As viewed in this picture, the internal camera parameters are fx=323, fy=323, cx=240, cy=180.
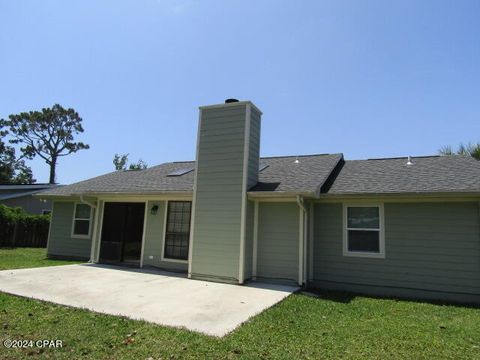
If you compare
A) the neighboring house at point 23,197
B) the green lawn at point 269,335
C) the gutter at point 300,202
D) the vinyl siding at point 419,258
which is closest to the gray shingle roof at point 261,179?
the gutter at point 300,202

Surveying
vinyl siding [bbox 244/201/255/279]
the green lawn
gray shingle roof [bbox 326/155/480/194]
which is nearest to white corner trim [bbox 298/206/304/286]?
gray shingle roof [bbox 326/155/480/194]

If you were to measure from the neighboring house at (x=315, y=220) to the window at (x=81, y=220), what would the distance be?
2.75 meters

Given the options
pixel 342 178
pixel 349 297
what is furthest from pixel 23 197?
pixel 349 297

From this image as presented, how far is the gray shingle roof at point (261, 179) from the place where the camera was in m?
8.77

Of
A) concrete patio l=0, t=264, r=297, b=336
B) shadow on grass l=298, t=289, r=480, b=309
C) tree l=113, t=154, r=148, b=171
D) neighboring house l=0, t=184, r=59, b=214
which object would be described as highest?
tree l=113, t=154, r=148, b=171

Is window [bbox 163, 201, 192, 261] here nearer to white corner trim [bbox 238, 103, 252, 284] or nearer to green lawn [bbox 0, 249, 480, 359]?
white corner trim [bbox 238, 103, 252, 284]

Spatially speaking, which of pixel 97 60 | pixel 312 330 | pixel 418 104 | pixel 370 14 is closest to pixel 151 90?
pixel 97 60

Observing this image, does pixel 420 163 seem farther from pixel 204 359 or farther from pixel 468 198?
pixel 204 359

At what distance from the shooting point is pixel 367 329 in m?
4.91

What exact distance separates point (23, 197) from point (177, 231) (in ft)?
55.1

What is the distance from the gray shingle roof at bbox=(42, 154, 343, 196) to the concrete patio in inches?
101

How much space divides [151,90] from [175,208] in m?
5.07

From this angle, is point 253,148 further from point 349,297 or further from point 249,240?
point 349,297

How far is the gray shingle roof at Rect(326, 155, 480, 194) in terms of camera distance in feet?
25.1
